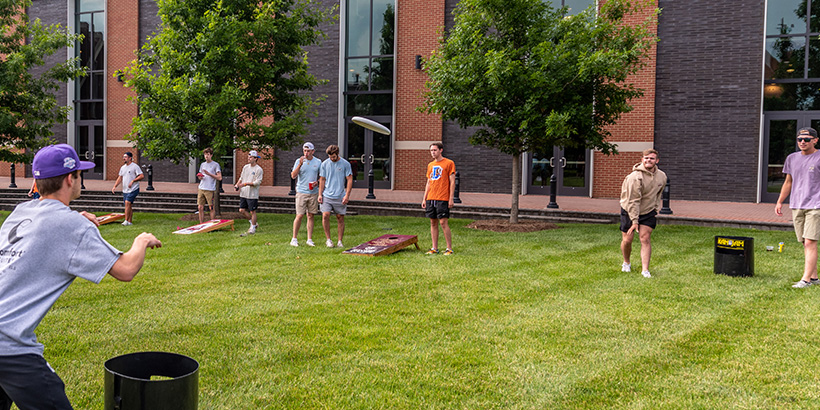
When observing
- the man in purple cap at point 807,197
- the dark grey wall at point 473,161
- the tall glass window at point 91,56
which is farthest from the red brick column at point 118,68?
the man in purple cap at point 807,197

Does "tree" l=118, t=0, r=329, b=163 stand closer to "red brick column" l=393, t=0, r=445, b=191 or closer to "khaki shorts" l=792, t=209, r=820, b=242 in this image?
"red brick column" l=393, t=0, r=445, b=191

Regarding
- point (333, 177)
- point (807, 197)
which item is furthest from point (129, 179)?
point (807, 197)

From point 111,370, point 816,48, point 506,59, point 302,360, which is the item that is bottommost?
point 302,360

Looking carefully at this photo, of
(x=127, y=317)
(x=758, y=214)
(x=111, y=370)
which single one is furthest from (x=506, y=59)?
(x=111, y=370)

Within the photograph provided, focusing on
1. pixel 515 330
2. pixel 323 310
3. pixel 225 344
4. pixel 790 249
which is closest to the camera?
pixel 225 344

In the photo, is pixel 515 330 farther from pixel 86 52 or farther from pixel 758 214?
pixel 86 52

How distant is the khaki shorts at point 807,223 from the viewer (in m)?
7.42

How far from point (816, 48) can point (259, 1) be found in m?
16.7

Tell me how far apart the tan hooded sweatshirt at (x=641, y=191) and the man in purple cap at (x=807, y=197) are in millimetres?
1489

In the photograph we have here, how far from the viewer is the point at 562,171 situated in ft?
70.9

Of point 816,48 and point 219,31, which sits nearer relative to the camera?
point 219,31

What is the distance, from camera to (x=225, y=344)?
5.18 metres

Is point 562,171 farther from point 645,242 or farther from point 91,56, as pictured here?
point 91,56

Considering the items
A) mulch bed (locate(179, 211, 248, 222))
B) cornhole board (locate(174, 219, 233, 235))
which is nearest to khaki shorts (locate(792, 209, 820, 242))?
cornhole board (locate(174, 219, 233, 235))
